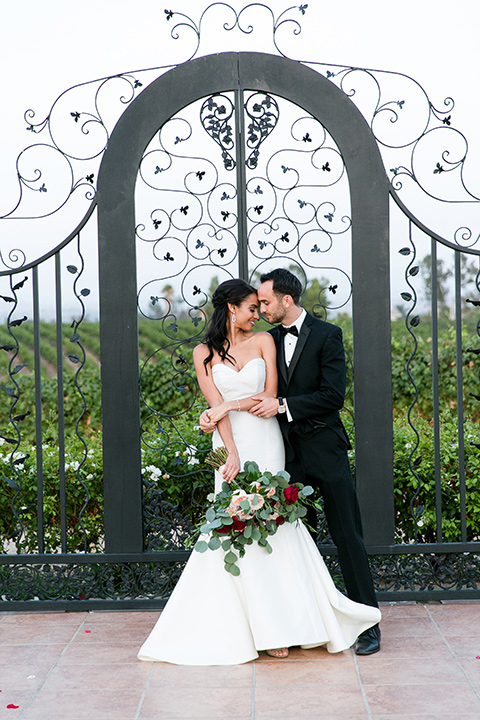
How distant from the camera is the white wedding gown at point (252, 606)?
11.5 feet

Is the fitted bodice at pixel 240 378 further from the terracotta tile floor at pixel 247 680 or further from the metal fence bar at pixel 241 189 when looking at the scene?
the terracotta tile floor at pixel 247 680

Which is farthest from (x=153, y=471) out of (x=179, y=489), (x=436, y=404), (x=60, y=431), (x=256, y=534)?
(x=436, y=404)

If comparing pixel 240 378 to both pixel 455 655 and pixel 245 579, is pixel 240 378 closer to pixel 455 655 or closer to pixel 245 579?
pixel 245 579

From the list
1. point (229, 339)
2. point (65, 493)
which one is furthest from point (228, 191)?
point (65, 493)

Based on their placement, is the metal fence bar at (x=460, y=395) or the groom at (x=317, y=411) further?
the metal fence bar at (x=460, y=395)

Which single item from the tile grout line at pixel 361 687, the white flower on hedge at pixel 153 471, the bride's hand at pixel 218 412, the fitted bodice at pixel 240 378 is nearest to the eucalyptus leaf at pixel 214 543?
the bride's hand at pixel 218 412

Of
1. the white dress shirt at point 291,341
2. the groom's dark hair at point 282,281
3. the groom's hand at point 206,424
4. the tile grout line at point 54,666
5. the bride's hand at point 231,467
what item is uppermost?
the groom's dark hair at point 282,281

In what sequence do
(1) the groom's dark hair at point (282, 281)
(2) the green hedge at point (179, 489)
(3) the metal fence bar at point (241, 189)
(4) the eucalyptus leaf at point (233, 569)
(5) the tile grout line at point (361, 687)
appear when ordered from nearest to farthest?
1. (5) the tile grout line at point (361, 687)
2. (4) the eucalyptus leaf at point (233, 569)
3. (1) the groom's dark hair at point (282, 281)
4. (3) the metal fence bar at point (241, 189)
5. (2) the green hedge at point (179, 489)

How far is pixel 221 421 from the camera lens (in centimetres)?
367

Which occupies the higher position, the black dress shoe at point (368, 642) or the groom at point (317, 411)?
the groom at point (317, 411)

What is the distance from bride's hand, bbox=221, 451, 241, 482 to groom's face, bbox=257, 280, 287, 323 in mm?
696

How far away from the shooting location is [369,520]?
4293 mm

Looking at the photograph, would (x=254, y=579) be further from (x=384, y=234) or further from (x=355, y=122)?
(x=355, y=122)

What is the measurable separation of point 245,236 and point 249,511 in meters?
1.57
